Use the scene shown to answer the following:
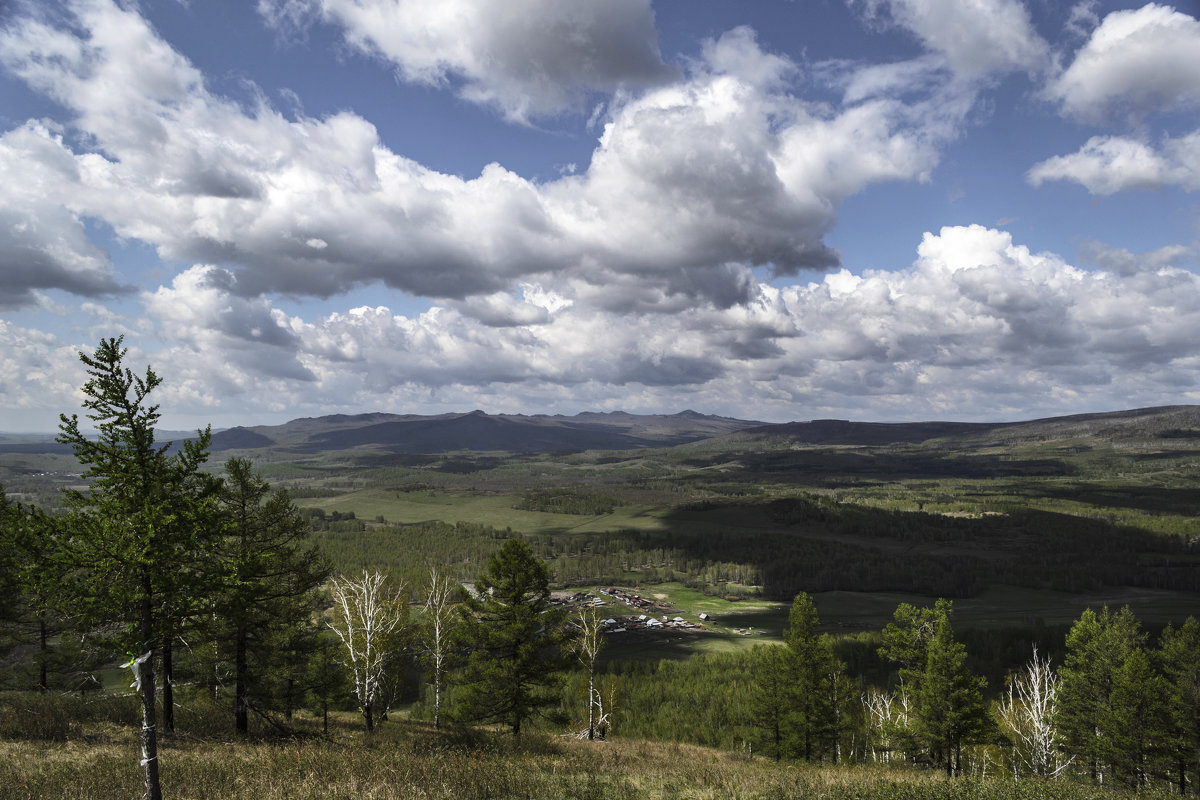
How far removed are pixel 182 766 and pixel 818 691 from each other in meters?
41.7

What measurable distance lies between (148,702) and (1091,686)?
60.9m

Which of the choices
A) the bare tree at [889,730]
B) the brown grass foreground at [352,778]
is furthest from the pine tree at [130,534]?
the bare tree at [889,730]

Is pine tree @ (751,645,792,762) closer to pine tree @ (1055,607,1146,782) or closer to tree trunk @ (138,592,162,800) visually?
pine tree @ (1055,607,1146,782)

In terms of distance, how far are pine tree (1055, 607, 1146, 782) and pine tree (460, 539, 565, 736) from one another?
41.8 metres

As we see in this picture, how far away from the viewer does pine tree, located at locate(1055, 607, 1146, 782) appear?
1689 inches

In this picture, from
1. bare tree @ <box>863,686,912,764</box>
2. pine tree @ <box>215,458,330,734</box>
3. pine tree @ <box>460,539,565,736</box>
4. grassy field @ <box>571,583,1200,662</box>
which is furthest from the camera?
grassy field @ <box>571,583,1200,662</box>

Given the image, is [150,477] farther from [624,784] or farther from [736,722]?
[736,722]

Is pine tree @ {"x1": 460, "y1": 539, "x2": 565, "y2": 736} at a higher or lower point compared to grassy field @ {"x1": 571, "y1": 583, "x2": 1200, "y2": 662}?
higher

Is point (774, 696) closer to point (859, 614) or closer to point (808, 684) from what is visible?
point (808, 684)

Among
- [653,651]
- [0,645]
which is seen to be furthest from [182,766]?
[653,651]

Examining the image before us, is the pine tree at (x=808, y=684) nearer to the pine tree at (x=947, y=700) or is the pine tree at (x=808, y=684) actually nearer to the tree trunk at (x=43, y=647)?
the pine tree at (x=947, y=700)

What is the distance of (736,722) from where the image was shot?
77812 millimetres

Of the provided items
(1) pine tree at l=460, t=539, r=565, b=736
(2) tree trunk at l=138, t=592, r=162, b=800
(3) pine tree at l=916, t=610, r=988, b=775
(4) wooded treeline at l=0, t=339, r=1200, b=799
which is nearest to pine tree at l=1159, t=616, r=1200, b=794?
(4) wooded treeline at l=0, t=339, r=1200, b=799

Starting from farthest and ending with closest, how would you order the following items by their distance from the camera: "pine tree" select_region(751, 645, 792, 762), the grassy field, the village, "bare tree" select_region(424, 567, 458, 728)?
the village
the grassy field
"pine tree" select_region(751, 645, 792, 762)
"bare tree" select_region(424, 567, 458, 728)
